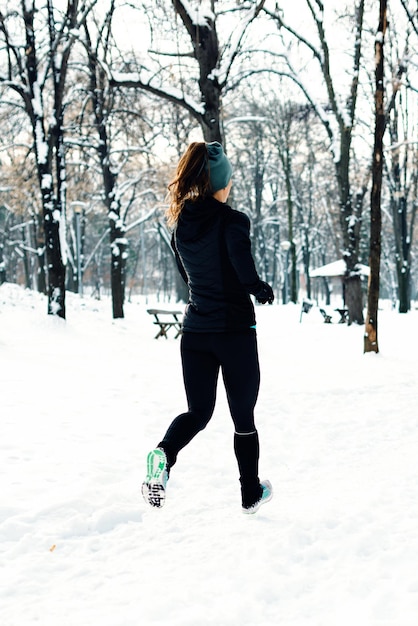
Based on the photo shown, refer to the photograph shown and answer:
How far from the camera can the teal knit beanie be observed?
3.15 metres

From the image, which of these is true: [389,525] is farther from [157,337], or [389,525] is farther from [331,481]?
[157,337]

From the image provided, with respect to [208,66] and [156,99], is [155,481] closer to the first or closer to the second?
[208,66]

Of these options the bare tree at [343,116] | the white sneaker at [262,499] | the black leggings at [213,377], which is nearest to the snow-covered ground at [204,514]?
the white sneaker at [262,499]

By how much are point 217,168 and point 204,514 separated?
6.67ft

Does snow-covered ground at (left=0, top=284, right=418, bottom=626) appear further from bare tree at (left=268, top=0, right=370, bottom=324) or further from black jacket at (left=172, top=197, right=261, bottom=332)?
bare tree at (left=268, top=0, right=370, bottom=324)

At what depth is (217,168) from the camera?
10.4 feet

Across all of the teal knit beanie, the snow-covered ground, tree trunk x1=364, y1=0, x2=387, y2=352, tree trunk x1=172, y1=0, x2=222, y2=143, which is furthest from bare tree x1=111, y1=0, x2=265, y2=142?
the teal knit beanie

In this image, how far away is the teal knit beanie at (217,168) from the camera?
3152 millimetres

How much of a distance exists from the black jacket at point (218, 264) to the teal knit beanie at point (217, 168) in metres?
0.11

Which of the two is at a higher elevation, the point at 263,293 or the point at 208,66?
the point at 208,66

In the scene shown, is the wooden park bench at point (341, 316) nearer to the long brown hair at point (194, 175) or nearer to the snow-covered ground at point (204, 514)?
the snow-covered ground at point (204, 514)

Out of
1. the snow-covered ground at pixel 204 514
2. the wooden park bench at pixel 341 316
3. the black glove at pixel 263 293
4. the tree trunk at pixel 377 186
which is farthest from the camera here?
the wooden park bench at pixel 341 316

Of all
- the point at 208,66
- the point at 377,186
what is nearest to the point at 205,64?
the point at 208,66

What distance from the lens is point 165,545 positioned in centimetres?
296
